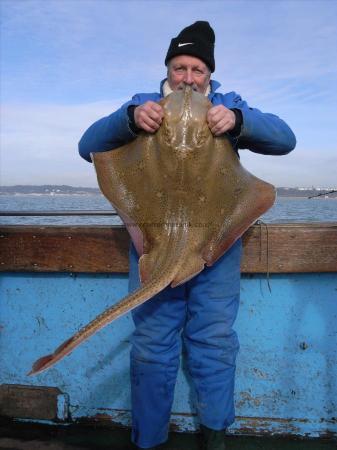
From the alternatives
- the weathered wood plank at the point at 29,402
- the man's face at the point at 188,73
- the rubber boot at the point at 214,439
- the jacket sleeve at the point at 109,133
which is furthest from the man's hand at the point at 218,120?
the weathered wood plank at the point at 29,402

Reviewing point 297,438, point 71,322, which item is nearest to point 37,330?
point 71,322

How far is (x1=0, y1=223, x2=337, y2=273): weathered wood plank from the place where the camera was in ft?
10.6

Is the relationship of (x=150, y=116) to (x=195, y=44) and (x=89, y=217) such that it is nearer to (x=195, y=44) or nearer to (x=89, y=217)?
(x=195, y=44)

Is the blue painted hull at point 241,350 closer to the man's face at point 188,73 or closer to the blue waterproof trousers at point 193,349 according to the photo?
the blue waterproof trousers at point 193,349

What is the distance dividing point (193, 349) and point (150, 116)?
1.62 metres

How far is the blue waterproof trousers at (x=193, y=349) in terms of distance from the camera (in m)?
2.91

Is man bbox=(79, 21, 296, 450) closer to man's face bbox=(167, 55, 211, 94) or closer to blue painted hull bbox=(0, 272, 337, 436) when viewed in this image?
man's face bbox=(167, 55, 211, 94)

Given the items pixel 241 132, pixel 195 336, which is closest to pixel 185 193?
pixel 241 132

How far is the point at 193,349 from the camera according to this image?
3008 millimetres

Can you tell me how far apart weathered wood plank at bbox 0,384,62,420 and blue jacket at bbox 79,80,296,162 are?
6.51 ft

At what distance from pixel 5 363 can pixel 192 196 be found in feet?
7.68

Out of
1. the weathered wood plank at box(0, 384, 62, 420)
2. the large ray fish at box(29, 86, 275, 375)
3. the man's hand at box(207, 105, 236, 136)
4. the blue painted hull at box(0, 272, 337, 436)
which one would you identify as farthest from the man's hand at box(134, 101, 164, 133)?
the weathered wood plank at box(0, 384, 62, 420)

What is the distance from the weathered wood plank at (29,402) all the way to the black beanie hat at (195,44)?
2869 mm

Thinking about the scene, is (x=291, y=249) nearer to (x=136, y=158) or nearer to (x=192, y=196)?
(x=192, y=196)
